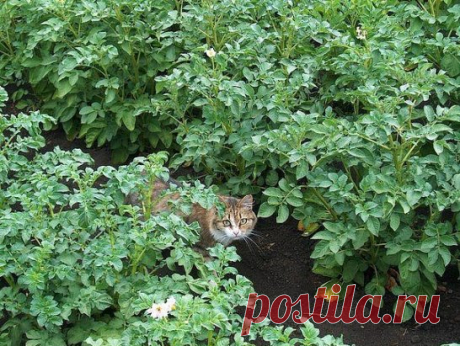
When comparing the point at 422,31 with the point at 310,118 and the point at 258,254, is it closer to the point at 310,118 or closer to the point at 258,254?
the point at 310,118

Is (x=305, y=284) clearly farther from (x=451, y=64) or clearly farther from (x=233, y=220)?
(x=451, y=64)

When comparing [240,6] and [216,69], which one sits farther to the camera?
[240,6]

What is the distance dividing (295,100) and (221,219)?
973mm

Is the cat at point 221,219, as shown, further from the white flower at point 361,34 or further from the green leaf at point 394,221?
the white flower at point 361,34

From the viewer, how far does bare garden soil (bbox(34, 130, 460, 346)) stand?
5062mm

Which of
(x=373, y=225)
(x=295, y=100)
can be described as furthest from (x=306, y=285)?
(x=295, y=100)

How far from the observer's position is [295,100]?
5613mm

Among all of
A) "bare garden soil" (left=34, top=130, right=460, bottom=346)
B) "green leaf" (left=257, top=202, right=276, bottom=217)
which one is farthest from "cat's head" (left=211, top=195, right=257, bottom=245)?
"bare garden soil" (left=34, top=130, right=460, bottom=346)

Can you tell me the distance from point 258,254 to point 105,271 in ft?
5.24

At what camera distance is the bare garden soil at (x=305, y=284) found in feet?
16.6

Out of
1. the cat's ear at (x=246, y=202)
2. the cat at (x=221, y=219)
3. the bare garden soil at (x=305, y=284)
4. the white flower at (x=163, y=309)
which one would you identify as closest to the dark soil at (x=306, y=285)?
the bare garden soil at (x=305, y=284)

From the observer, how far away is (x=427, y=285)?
5.05 m

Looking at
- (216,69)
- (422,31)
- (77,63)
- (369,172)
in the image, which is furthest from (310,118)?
(77,63)

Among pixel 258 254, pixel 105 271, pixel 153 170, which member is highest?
pixel 153 170
